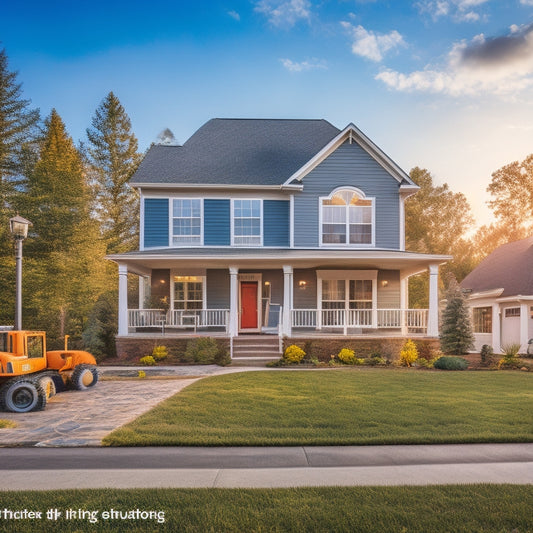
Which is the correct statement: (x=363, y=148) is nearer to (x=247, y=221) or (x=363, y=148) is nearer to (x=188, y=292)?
(x=247, y=221)

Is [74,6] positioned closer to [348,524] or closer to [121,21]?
[121,21]

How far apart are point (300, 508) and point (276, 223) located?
600 inches

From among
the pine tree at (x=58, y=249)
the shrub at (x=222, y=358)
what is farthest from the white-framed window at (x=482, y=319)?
the pine tree at (x=58, y=249)

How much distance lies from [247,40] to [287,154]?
573 centimetres

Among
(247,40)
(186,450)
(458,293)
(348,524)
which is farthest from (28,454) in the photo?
(247,40)

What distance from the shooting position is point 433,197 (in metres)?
35.5

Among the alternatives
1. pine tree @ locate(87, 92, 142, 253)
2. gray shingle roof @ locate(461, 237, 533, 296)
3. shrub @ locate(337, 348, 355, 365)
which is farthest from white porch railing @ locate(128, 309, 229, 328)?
pine tree @ locate(87, 92, 142, 253)

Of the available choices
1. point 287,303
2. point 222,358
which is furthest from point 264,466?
point 287,303

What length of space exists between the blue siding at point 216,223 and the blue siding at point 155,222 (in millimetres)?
1822

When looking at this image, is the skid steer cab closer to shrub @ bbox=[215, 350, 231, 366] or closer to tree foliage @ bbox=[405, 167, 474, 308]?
shrub @ bbox=[215, 350, 231, 366]

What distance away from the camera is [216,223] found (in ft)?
59.7

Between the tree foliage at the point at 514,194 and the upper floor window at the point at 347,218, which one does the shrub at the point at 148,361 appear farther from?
the tree foliage at the point at 514,194

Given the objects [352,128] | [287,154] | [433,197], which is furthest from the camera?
[433,197]

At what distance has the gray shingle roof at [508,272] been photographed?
1931 cm
